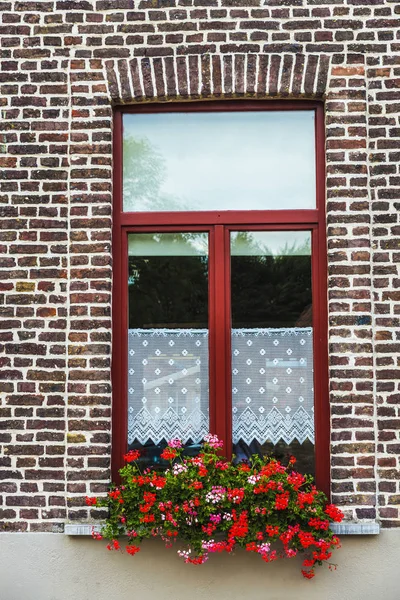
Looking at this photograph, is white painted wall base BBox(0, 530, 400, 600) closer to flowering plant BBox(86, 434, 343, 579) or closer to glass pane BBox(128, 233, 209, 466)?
flowering plant BBox(86, 434, 343, 579)

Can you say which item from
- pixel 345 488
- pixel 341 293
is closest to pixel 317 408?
pixel 345 488

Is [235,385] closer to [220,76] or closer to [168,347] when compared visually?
[168,347]

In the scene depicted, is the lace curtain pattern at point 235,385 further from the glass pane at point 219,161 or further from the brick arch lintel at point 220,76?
the brick arch lintel at point 220,76

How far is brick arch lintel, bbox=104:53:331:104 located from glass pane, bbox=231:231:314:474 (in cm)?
101

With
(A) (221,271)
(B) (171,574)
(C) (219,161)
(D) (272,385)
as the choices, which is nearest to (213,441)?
(D) (272,385)

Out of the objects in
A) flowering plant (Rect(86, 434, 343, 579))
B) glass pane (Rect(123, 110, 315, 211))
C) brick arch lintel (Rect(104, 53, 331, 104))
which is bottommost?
flowering plant (Rect(86, 434, 343, 579))

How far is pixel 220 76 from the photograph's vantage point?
4.25 m

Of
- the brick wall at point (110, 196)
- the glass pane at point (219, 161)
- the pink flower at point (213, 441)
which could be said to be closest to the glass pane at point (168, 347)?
the pink flower at point (213, 441)

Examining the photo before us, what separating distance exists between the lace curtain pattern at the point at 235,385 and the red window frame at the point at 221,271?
0.06 m

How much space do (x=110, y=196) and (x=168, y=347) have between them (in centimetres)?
112

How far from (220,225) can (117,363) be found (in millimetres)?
1197

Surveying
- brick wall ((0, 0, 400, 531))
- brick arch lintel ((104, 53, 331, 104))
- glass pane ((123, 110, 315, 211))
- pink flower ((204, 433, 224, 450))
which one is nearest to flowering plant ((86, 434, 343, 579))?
pink flower ((204, 433, 224, 450))

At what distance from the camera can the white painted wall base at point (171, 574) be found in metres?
4.07

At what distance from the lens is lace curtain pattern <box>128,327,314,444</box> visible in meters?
4.27
